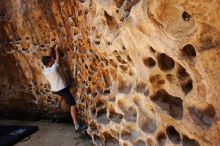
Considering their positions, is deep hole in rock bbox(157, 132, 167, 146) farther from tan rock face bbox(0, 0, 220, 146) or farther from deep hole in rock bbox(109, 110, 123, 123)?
deep hole in rock bbox(109, 110, 123, 123)

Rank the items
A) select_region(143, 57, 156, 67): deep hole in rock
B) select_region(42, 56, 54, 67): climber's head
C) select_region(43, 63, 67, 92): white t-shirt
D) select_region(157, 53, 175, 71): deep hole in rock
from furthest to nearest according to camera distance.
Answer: select_region(42, 56, 54, 67): climber's head → select_region(43, 63, 67, 92): white t-shirt → select_region(143, 57, 156, 67): deep hole in rock → select_region(157, 53, 175, 71): deep hole in rock

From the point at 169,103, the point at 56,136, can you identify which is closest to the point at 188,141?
the point at 169,103

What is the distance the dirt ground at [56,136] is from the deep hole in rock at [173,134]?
1768mm

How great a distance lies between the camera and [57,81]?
438 centimetres

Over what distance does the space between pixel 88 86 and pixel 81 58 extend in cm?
33

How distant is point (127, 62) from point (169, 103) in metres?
0.63

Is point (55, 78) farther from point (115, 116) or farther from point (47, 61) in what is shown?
point (115, 116)

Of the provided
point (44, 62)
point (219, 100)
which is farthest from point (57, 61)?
point (219, 100)

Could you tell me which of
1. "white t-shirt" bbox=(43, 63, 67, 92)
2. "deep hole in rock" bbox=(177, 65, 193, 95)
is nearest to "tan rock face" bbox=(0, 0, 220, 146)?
"deep hole in rock" bbox=(177, 65, 193, 95)

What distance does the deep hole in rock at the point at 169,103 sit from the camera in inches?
93.3

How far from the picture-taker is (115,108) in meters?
3.31

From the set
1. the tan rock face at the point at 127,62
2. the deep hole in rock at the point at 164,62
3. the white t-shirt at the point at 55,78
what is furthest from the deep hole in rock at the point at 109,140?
the deep hole in rock at the point at 164,62

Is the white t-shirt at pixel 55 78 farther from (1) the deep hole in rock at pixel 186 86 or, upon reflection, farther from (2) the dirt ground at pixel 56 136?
(1) the deep hole in rock at pixel 186 86

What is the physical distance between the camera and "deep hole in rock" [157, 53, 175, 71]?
2301mm
